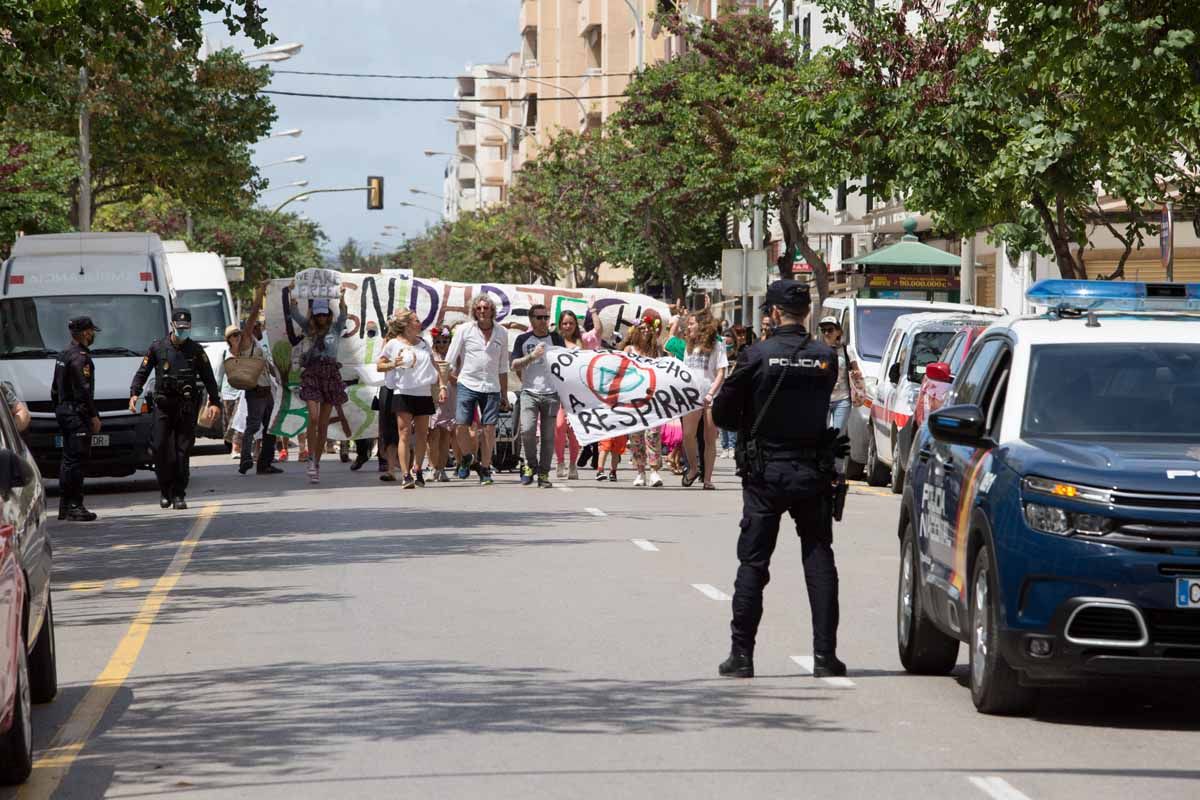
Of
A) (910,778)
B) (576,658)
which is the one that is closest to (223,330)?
(576,658)

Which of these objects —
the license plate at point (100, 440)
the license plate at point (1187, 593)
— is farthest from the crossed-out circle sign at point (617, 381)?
the license plate at point (1187, 593)

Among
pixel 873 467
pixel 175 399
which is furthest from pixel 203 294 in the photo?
pixel 175 399

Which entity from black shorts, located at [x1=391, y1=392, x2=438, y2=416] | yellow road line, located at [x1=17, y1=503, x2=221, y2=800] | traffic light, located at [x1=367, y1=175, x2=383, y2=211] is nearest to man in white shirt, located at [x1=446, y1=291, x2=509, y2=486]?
black shorts, located at [x1=391, y1=392, x2=438, y2=416]

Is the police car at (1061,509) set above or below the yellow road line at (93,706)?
above

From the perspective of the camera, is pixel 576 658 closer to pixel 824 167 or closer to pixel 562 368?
pixel 562 368

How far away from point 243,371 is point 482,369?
507cm

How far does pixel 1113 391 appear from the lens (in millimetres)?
9523

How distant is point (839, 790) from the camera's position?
7516 millimetres

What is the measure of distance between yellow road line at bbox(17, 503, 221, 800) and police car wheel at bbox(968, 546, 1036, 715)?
3.53 m

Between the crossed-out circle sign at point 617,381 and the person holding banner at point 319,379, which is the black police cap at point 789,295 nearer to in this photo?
the crossed-out circle sign at point 617,381

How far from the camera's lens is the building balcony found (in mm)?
109125

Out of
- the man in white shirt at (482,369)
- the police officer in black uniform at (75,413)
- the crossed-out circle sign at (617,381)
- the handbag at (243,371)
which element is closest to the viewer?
the police officer in black uniform at (75,413)

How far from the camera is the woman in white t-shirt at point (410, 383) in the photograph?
2342 centimetres

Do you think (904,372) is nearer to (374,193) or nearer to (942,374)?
(942,374)
